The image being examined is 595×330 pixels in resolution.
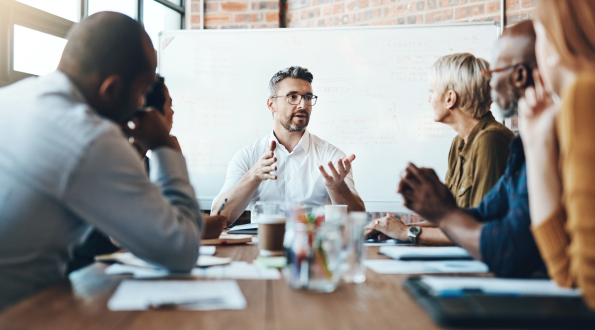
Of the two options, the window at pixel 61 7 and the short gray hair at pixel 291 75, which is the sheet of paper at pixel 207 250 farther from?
the window at pixel 61 7

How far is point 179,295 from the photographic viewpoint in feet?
2.67

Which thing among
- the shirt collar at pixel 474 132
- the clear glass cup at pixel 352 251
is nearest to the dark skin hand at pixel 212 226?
the clear glass cup at pixel 352 251

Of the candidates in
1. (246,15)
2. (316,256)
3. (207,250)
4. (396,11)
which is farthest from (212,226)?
(246,15)

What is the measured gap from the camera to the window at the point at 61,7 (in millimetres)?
2734

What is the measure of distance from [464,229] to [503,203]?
0.34 m

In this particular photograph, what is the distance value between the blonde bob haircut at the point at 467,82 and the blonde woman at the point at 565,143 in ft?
3.99

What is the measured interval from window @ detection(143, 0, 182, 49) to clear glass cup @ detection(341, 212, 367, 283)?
3.05 meters

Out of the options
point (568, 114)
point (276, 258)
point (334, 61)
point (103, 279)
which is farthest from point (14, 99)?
point (334, 61)

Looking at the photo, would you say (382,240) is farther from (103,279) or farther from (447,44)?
(447,44)

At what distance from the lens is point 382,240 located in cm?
168

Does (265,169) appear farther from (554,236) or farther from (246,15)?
(246,15)

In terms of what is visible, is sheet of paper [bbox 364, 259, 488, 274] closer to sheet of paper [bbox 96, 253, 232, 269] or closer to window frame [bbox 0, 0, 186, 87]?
sheet of paper [bbox 96, 253, 232, 269]

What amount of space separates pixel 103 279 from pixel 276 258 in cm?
42

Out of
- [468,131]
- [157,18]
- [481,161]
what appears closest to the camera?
[481,161]
